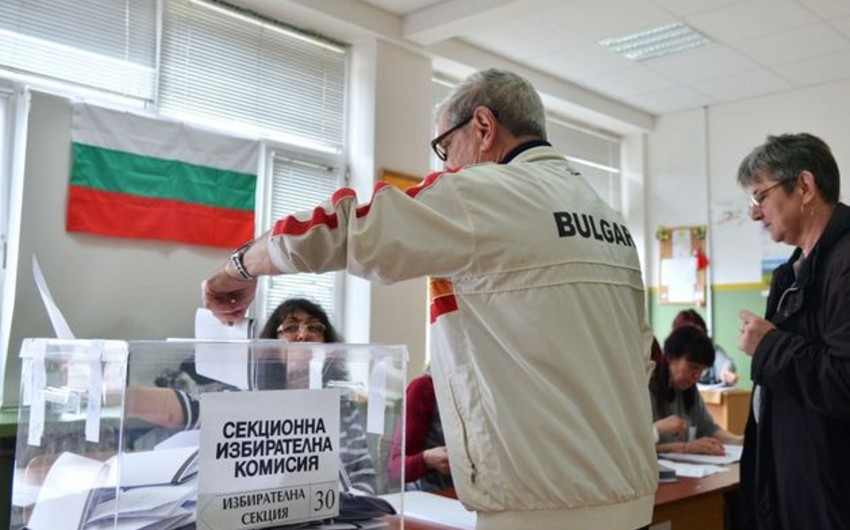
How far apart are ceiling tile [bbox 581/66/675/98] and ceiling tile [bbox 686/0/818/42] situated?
720 mm

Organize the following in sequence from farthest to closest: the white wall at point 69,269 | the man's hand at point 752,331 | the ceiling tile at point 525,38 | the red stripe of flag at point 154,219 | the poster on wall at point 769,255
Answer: the poster on wall at point 769,255 → the ceiling tile at point 525,38 → the red stripe of flag at point 154,219 → the white wall at point 69,269 → the man's hand at point 752,331

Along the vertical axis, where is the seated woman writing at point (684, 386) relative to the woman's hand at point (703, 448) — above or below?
above

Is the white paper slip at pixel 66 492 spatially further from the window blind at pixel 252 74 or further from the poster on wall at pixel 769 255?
the poster on wall at pixel 769 255

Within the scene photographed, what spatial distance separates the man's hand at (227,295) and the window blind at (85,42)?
2.50 m

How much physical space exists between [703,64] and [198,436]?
4.94 m

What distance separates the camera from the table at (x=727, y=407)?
16.4 feet

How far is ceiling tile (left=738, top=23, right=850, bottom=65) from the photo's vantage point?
15.0ft

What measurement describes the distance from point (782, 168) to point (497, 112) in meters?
0.82

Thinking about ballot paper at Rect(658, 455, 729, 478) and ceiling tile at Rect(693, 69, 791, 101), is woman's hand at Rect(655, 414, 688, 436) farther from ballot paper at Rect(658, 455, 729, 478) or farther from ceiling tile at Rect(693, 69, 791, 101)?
ceiling tile at Rect(693, 69, 791, 101)

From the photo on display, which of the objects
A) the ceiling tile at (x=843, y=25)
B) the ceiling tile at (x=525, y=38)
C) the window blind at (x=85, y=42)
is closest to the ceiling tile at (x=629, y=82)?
the ceiling tile at (x=525, y=38)

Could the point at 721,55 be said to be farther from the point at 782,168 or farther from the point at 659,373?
the point at 782,168

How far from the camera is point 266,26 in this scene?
4102mm

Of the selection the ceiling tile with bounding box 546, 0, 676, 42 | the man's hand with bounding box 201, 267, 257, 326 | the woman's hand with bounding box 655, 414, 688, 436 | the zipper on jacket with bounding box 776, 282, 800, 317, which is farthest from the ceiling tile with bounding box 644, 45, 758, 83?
the man's hand with bounding box 201, 267, 257, 326

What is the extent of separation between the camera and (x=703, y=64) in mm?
5102
